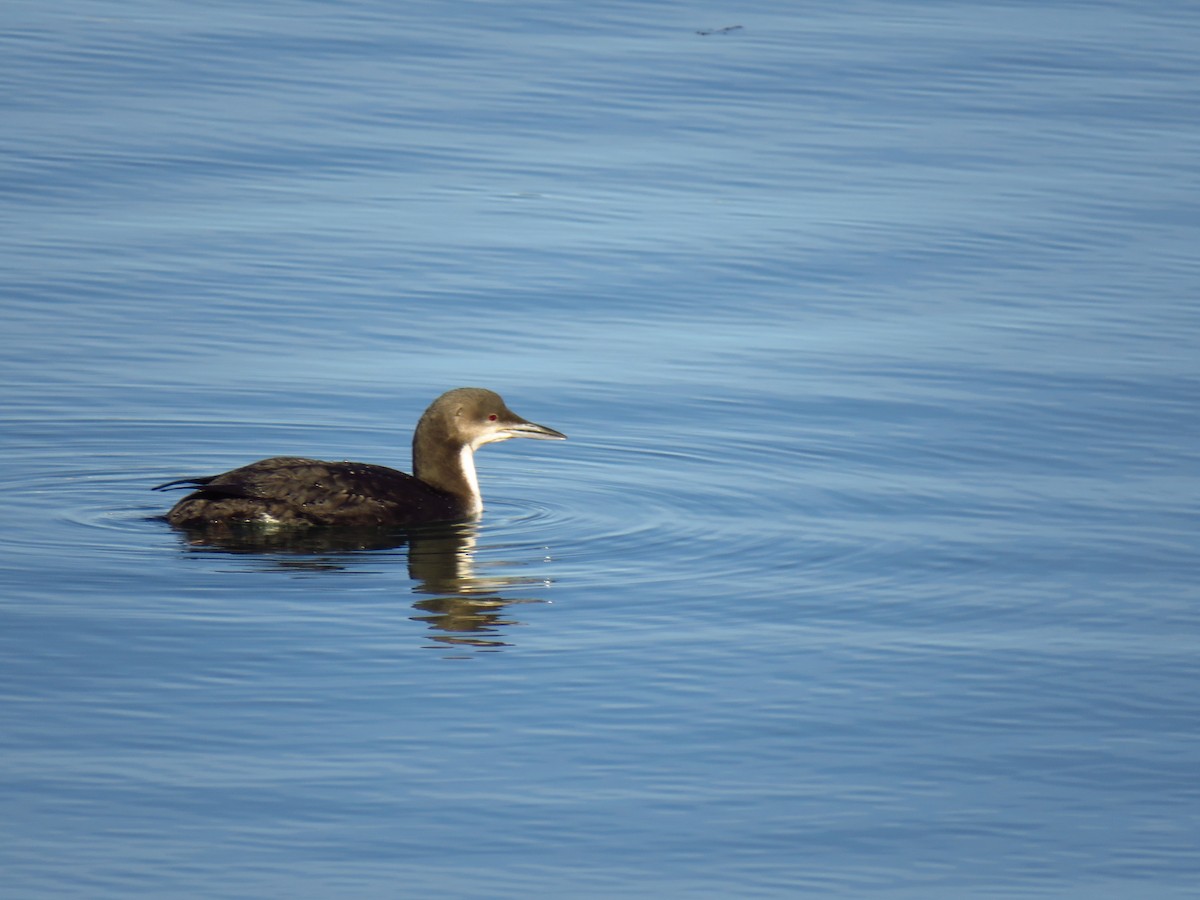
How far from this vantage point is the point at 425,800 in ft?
26.0

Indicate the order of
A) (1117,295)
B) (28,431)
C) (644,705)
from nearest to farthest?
(644,705) → (28,431) → (1117,295)

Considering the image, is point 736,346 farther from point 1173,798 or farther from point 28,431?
point 1173,798

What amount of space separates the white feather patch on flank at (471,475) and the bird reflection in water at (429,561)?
24 cm

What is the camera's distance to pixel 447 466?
12523 mm

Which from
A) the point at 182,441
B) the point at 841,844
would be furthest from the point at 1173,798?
the point at 182,441

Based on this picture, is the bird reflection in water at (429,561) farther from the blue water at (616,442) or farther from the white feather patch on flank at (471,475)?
the white feather patch on flank at (471,475)

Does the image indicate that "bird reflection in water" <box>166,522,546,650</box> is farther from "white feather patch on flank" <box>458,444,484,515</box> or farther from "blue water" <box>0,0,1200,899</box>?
"white feather patch on flank" <box>458,444,484,515</box>

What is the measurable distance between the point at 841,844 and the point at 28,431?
7.02 metres

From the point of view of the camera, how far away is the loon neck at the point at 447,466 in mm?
12484

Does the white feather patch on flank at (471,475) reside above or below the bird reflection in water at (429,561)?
above

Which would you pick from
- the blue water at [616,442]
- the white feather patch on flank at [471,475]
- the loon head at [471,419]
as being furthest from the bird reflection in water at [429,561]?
the loon head at [471,419]

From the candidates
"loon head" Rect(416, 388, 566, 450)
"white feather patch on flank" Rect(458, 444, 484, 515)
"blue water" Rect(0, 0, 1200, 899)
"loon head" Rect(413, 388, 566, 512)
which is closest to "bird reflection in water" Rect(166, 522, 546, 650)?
"blue water" Rect(0, 0, 1200, 899)

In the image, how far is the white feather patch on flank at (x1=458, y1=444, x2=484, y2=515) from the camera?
12.5 metres

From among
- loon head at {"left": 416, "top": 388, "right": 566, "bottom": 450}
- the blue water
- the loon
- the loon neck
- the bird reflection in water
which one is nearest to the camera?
the blue water
